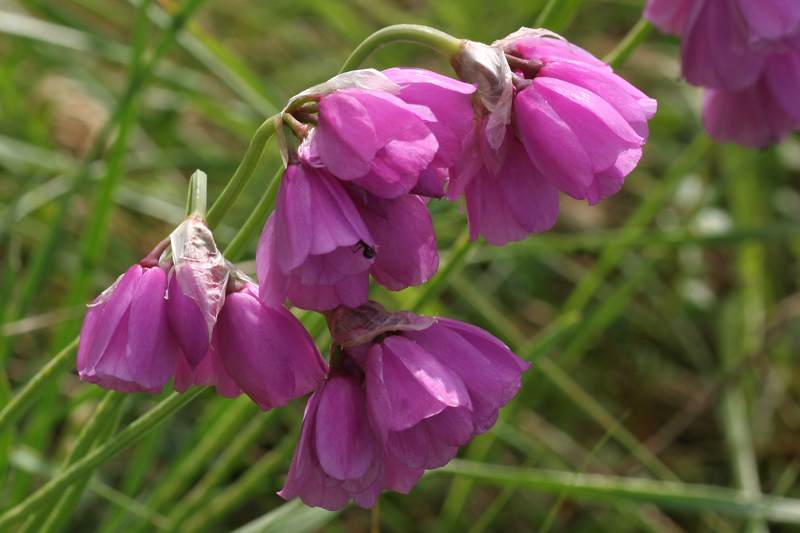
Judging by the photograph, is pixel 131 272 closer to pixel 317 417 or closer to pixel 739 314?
pixel 317 417

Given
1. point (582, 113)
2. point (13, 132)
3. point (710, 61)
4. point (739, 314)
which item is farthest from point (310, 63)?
point (582, 113)

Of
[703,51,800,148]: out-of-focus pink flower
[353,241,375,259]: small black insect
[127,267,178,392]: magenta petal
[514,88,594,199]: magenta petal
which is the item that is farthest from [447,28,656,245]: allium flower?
[703,51,800,148]: out-of-focus pink flower

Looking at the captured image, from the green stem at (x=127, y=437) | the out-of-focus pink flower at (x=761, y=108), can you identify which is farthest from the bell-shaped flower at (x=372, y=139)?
the out-of-focus pink flower at (x=761, y=108)

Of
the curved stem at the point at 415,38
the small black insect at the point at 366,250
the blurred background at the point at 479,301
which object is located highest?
the curved stem at the point at 415,38

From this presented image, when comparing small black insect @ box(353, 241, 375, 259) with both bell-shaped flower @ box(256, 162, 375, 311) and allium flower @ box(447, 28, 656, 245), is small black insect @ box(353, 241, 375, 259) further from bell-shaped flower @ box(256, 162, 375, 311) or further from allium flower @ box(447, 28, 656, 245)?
allium flower @ box(447, 28, 656, 245)

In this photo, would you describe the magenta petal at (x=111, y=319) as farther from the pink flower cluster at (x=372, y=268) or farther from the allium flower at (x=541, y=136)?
the allium flower at (x=541, y=136)

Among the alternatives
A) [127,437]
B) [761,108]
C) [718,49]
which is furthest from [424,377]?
[761,108]
